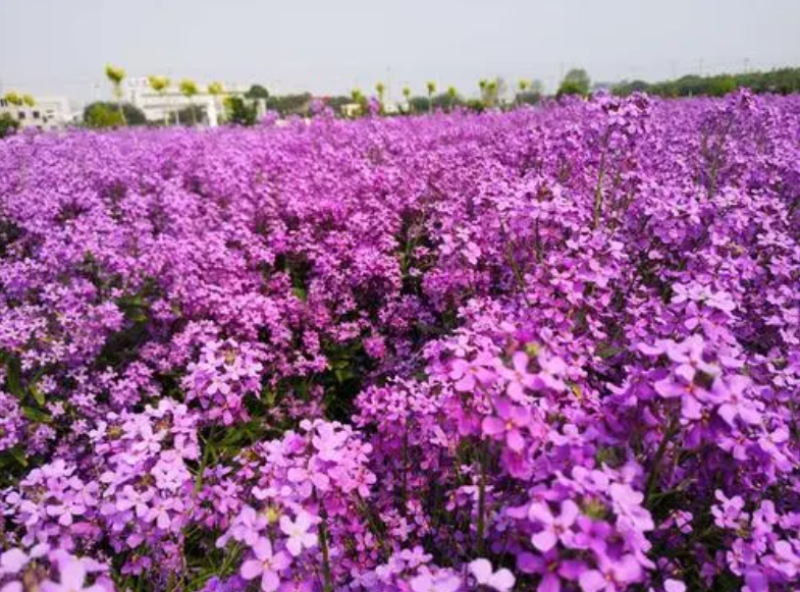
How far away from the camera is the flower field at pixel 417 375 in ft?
5.41

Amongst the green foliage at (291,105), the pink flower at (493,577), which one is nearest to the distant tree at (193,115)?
the green foliage at (291,105)

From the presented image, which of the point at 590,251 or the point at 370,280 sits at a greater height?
the point at 590,251

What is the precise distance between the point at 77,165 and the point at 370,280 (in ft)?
17.0

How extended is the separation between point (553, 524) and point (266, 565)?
2.52ft

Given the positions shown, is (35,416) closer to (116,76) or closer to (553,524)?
(553,524)

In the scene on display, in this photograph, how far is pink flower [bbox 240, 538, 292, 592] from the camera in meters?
1.63

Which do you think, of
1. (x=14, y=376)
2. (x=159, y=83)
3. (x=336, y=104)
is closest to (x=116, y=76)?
(x=159, y=83)

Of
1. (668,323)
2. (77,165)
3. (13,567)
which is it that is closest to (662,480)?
(668,323)

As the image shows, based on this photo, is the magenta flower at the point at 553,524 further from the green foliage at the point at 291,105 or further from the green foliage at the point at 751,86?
the green foliage at the point at 751,86

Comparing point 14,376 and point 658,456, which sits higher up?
point 658,456

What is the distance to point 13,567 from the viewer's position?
4.53ft

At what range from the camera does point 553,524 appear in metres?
1.37

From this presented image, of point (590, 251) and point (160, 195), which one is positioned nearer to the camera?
point (590, 251)

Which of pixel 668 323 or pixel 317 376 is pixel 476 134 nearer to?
pixel 317 376
